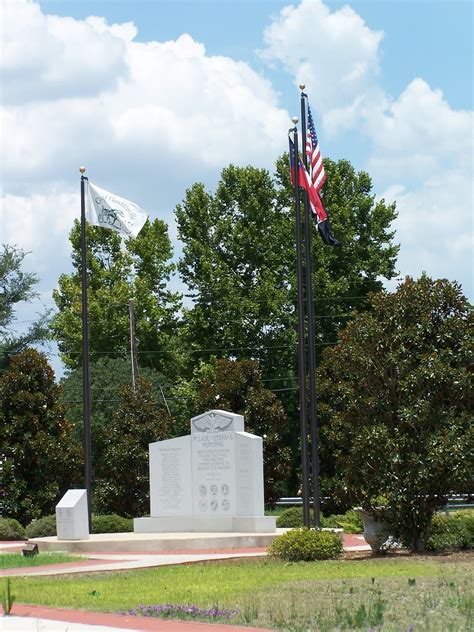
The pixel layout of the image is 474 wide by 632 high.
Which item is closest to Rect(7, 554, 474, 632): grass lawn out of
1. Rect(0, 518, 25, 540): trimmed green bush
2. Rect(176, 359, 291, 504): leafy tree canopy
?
Rect(0, 518, 25, 540): trimmed green bush

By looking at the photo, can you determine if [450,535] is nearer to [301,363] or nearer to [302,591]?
[301,363]

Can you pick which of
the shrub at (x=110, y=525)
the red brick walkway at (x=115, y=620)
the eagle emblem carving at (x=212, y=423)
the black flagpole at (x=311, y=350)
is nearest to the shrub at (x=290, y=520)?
the eagle emblem carving at (x=212, y=423)

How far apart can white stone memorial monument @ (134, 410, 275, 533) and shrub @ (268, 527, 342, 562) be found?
6.80 metres

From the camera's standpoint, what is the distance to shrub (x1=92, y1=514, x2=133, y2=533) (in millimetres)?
32031

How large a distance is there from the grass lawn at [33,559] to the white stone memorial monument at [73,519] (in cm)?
245

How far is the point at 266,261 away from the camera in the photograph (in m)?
54.3

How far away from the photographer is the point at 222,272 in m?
54.4

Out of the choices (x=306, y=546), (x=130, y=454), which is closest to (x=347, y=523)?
(x=306, y=546)

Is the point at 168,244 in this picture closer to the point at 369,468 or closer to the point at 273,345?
the point at 273,345

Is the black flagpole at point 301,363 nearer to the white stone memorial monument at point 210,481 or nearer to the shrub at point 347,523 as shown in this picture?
the white stone memorial monument at point 210,481

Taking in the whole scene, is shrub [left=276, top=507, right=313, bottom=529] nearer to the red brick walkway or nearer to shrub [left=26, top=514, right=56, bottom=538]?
shrub [left=26, top=514, right=56, bottom=538]

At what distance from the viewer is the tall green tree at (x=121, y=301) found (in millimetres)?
56312

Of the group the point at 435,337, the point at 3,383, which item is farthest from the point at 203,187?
the point at 435,337

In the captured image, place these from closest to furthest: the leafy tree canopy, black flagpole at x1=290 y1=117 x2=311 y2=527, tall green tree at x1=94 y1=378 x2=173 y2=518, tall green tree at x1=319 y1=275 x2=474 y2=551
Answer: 1. tall green tree at x1=319 y1=275 x2=474 y2=551
2. black flagpole at x1=290 y1=117 x2=311 y2=527
3. tall green tree at x1=94 y1=378 x2=173 y2=518
4. the leafy tree canopy
